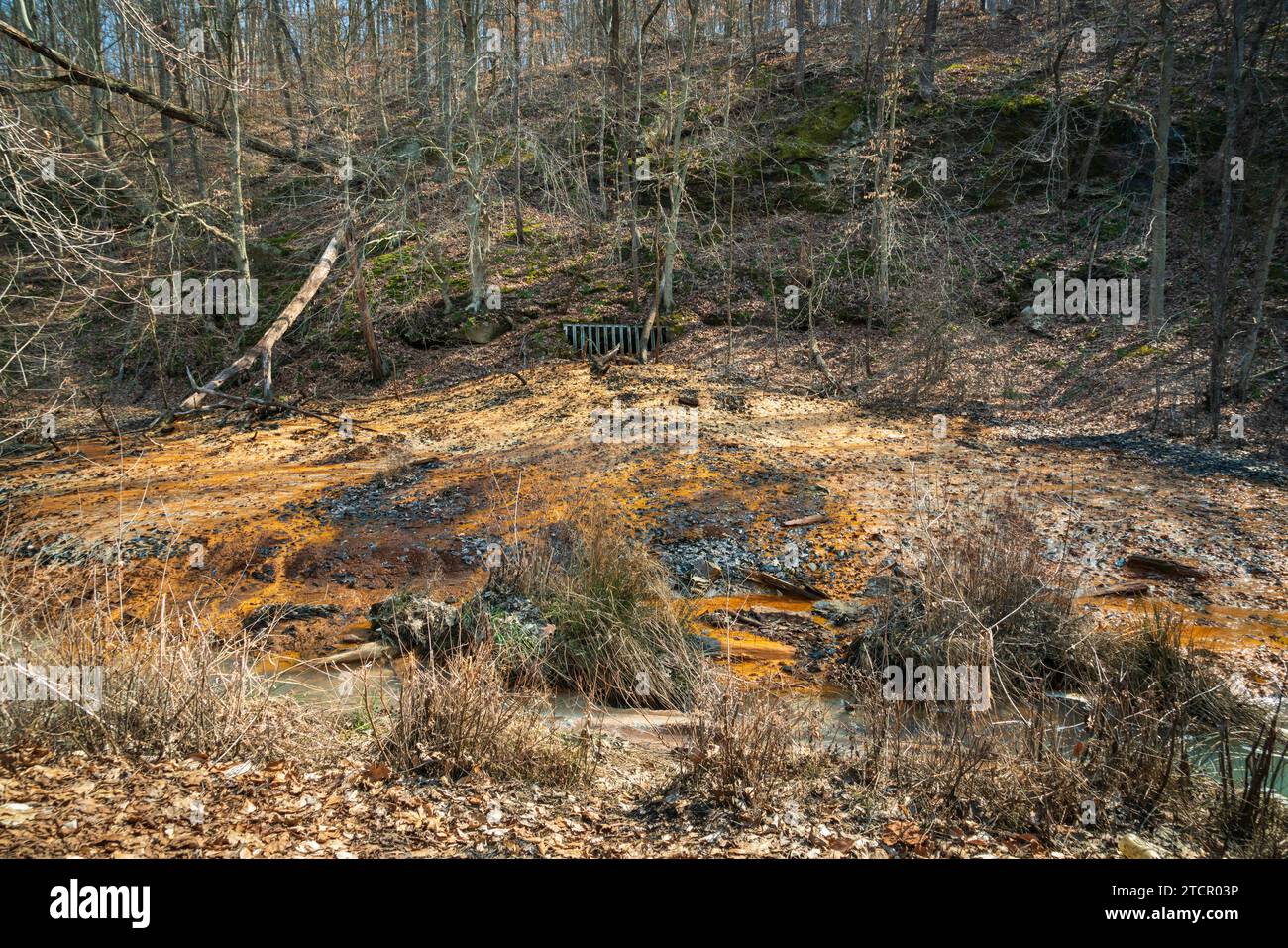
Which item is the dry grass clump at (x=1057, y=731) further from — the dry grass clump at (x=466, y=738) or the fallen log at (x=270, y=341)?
the fallen log at (x=270, y=341)

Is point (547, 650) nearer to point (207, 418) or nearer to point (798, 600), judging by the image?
point (798, 600)

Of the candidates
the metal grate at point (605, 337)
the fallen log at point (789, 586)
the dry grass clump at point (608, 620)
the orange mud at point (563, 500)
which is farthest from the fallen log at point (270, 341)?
the fallen log at point (789, 586)

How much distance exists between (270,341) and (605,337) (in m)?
6.77

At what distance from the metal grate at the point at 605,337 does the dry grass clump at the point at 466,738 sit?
13232 millimetres

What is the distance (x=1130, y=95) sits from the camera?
19.3 m

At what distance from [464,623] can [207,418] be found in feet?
36.1

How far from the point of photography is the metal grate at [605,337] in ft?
55.0

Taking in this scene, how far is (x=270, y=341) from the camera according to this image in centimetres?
1557

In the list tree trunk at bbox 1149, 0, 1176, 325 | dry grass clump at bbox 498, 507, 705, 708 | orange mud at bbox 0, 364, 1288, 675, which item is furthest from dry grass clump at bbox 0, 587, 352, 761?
tree trunk at bbox 1149, 0, 1176, 325

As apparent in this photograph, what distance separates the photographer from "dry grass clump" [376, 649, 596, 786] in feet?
12.4

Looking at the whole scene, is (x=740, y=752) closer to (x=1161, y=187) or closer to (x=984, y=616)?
(x=984, y=616)

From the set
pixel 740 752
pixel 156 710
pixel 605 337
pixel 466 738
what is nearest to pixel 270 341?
pixel 605 337

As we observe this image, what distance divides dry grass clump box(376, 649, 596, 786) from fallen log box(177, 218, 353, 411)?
11.8 meters
